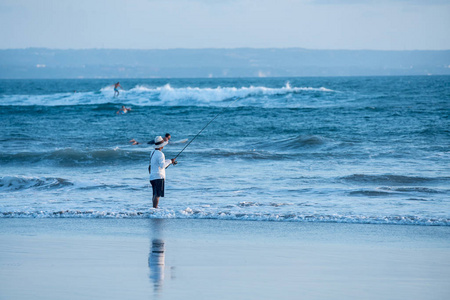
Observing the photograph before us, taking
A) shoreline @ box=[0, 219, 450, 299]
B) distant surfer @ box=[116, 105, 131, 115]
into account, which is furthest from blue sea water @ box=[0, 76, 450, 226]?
distant surfer @ box=[116, 105, 131, 115]

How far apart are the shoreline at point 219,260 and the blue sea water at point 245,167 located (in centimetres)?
72

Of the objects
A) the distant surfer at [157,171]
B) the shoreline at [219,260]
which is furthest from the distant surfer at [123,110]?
the shoreline at [219,260]

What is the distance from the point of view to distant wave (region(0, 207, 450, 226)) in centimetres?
771

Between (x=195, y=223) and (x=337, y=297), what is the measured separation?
11.2ft

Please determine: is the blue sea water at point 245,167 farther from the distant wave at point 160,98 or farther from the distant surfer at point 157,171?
the distant wave at point 160,98

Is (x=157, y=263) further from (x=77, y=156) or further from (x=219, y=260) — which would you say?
(x=77, y=156)

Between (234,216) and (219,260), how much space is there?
2374 millimetres

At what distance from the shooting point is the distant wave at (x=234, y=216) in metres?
7.71

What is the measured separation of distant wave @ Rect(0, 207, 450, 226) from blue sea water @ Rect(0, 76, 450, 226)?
0.02 meters

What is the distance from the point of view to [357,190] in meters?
10.0

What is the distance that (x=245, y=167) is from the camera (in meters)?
13.3

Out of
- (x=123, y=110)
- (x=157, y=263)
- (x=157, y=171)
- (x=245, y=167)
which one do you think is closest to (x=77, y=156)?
(x=245, y=167)

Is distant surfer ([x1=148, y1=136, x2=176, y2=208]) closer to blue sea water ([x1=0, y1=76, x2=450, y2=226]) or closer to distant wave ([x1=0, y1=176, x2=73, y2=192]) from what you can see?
blue sea water ([x1=0, y1=76, x2=450, y2=226])

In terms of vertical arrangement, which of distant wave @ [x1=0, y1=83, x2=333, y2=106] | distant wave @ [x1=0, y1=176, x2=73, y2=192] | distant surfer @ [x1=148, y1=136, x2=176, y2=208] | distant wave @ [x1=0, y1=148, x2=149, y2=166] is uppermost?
distant wave @ [x1=0, y1=83, x2=333, y2=106]
